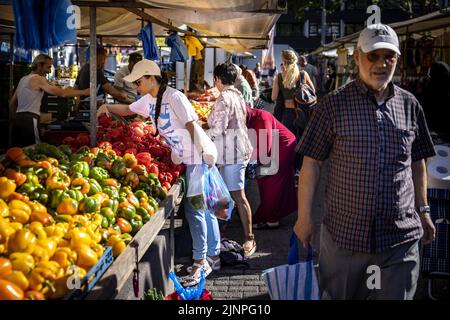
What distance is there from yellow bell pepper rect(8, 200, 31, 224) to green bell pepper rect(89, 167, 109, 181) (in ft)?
3.82

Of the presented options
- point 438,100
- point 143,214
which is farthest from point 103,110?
point 438,100

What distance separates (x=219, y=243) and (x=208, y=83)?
1268 centimetres

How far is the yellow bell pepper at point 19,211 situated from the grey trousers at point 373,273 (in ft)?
6.05

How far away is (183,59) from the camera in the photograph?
12211mm

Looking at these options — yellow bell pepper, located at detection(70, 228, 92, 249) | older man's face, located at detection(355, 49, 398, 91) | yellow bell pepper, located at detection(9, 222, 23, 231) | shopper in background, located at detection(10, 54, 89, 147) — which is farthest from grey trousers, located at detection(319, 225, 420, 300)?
shopper in background, located at detection(10, 54, 89, 147)

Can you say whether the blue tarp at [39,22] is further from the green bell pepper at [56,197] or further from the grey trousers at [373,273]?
the grey trousers at [373,273]

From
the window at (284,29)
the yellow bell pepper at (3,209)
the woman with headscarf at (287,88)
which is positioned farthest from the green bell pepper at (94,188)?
the window at (284,29)

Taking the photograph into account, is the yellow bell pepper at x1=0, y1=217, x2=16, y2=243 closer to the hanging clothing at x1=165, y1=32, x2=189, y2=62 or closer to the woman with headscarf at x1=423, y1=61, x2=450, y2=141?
Result: the woman with headscarf at x1=423, y1=61, x2=450, y2=141

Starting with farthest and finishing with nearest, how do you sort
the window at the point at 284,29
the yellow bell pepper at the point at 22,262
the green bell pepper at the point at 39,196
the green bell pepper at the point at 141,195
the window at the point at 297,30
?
1. the window at the point at 284,29
2. the window at the point at 297,30
3. the green bell pepper at the point at 141,195
4. the green bell pepper at the point at 39,196
5. the yellow bell pepper at the point at 22,262

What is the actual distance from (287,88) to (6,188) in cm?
639

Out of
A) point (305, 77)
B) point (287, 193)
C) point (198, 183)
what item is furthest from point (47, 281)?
point (305, 77)

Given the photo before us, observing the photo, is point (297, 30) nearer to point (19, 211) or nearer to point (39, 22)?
point (39, 22)

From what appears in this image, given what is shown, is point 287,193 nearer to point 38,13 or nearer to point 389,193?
point 38,13

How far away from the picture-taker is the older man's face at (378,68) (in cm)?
334
